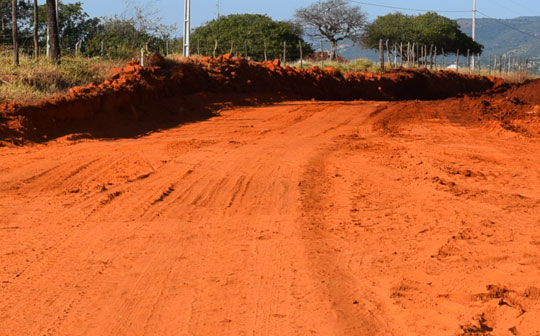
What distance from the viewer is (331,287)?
5422mm

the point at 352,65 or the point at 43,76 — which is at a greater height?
the point at 352,65

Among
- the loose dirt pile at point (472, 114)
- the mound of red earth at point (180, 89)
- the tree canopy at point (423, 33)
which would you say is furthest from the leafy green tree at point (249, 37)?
the loose dirt pile at point (472, 114)

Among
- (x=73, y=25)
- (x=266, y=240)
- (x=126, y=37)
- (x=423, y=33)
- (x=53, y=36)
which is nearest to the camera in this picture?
(x=266, y=240)

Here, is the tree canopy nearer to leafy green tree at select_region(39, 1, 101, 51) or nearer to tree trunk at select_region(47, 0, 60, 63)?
leafy green tree at select_region(39, 1, 101, 51)

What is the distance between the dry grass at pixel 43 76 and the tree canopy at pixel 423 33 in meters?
51.5

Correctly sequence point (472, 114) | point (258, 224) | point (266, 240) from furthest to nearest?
1. point (472, 114)
2. point (258, 224)
3. point (266, 240)

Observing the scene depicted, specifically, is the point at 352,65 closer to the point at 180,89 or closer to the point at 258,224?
the point at 180,89

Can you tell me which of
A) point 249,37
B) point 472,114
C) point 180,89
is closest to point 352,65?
point 249,37

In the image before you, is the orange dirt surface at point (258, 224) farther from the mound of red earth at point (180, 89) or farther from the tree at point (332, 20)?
the tree at point (332, 20)

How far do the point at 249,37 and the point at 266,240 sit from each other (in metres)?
47.5

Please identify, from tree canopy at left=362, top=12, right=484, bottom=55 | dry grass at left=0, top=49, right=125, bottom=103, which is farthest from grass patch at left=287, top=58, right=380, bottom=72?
tree canopy at left=362, top=12, right=484, bottom=55

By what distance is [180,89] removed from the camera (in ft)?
60.2

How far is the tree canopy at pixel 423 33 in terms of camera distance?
6675cm

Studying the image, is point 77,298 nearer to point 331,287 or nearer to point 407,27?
point 331,287
